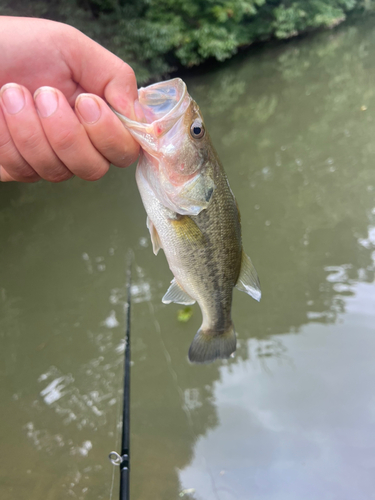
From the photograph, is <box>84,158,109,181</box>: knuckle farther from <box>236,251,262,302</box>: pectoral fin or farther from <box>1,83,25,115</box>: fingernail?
<box>236,251,262,302</box>: pectoral fin

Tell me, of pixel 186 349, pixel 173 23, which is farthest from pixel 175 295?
pixel 173 23

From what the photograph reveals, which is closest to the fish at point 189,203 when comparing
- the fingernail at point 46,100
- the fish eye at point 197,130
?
the fish eye at point 197,130

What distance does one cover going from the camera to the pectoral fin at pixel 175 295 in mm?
1662

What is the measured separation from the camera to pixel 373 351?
9.69ft

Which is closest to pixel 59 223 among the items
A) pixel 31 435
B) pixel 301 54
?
pixel 31 435

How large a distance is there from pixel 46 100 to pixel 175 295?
99cm

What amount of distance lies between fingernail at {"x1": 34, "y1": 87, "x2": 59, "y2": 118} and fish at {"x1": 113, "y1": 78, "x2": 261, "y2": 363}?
22cm

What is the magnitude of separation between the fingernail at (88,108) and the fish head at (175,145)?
10 centimetres

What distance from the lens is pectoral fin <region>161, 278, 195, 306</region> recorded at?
1.66 metres

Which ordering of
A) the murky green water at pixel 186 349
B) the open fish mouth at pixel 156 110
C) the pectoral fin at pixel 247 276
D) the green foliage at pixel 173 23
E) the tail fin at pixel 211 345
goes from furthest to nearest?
the green foliage at pixel 173 23, the murky green water at pixel 186 349, the tail fin at pixel 211 345, the pectoral fin at pixel 247 276, the open fish mouth at pixel 156 110

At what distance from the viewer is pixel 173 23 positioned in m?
12.3

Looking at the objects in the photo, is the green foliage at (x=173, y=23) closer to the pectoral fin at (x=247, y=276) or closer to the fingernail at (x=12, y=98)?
the fingernail at (x=12, y=98)

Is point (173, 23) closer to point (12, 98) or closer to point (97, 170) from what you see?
point (97, 170)

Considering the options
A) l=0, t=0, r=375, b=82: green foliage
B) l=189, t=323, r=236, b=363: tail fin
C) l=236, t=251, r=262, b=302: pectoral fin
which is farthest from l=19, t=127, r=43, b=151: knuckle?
l=0, t=0, r=375, b=82: green foliage
